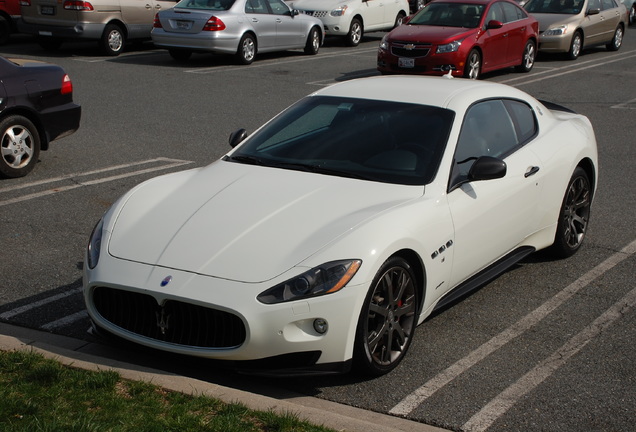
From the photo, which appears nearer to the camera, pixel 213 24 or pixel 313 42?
pixel 213 24

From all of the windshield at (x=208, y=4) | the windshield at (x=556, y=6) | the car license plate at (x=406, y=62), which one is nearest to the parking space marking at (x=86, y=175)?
the car license plate at (x=406, y=62)

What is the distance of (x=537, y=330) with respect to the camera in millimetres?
6133

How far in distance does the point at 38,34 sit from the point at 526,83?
421 inches

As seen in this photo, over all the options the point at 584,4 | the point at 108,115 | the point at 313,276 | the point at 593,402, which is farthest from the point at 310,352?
the point at 584,4

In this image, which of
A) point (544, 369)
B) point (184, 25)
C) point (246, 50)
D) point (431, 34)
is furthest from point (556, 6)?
point (544, 369)

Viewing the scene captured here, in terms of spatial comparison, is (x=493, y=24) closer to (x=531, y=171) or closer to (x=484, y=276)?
(x=531, y=171)

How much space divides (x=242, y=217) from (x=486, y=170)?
5.33 feet

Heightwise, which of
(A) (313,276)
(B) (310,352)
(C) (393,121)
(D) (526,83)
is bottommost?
(D) (526,83)

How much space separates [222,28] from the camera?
1975 cm

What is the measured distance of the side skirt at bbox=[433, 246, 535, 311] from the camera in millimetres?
5980

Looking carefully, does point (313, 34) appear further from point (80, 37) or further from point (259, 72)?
point (80, 37)

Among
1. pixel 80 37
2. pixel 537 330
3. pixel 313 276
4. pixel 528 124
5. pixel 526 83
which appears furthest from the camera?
pixel 80 37

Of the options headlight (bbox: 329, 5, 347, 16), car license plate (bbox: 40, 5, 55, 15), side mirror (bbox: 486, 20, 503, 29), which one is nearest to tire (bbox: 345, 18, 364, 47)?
headlight (bbox: 329, 5, 347, 16)

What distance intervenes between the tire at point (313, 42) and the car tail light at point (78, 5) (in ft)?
17.0
